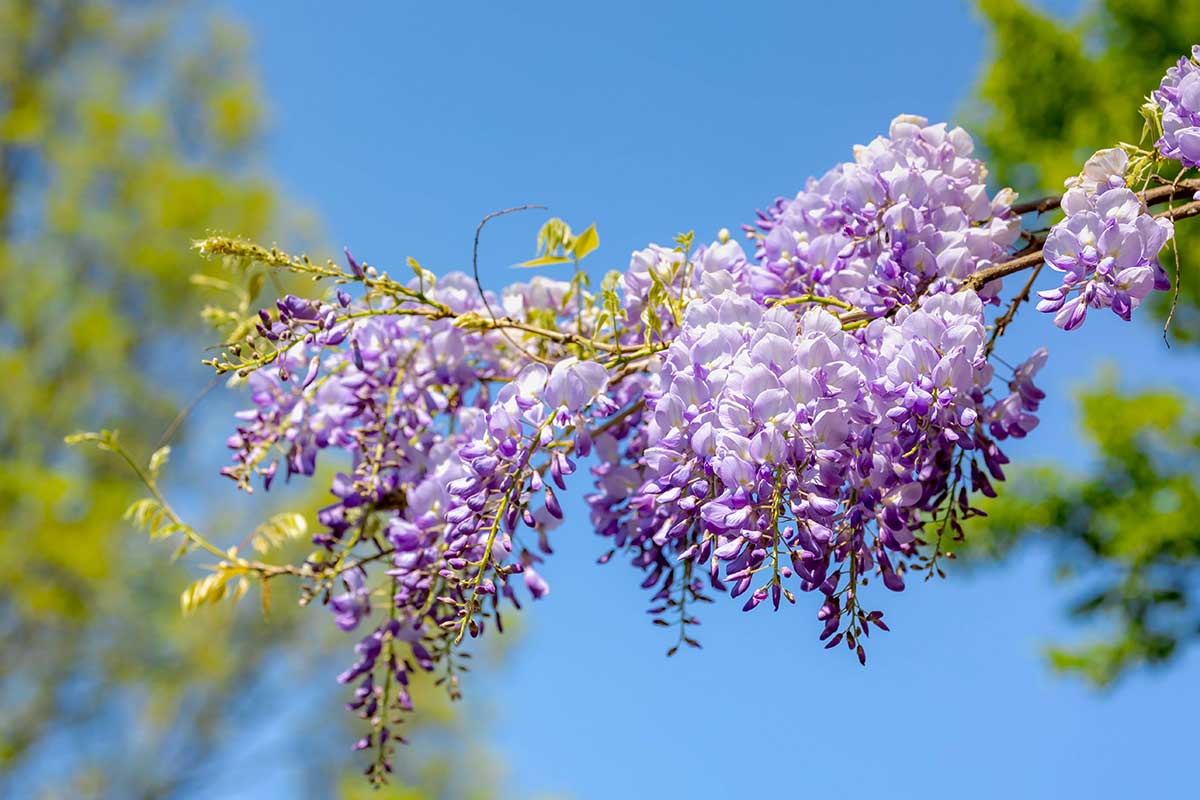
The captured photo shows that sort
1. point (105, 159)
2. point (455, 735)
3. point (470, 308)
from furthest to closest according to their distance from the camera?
point (455, 735), point (105, 159), point (470, 308)

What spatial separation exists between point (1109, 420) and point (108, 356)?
20.2 feet

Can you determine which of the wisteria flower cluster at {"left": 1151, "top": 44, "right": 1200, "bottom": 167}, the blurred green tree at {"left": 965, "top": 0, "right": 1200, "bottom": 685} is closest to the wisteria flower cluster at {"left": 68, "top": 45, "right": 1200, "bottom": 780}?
the wisteria flower cluster at {"left": 1151, "top": 44, "right": 1200, "bottom": 167}

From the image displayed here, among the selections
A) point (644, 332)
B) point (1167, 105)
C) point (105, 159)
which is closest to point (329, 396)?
point (644, 332)

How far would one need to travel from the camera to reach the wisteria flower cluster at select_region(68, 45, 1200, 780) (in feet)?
2.75

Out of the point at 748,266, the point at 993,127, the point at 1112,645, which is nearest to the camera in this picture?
the point at 748,266

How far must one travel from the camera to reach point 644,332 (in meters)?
1.15

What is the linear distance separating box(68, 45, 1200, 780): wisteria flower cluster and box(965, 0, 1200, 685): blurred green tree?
4.71 metres

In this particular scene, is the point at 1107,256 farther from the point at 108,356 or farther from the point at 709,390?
the point at 108,356

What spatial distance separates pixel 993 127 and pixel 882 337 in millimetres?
6235

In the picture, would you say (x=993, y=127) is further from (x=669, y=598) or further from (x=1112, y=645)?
(x=669, y=598)

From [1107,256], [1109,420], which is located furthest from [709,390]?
[1109,420]

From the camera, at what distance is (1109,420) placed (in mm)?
5719

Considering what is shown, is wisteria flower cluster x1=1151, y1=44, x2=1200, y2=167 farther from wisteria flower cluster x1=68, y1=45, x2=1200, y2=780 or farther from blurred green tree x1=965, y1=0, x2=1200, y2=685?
blurred green tree x1=965, y1=0, x2=1200, y2=685

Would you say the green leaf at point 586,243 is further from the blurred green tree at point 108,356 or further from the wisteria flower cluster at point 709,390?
the blurred green tree at point 108,356
